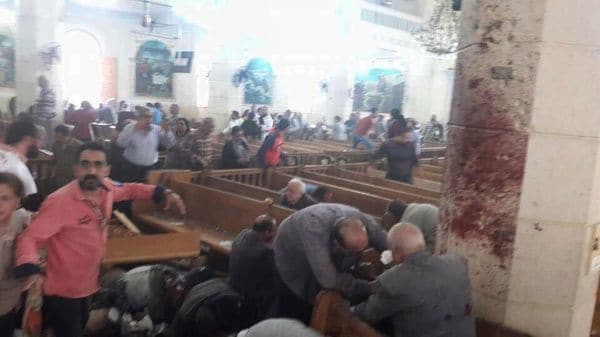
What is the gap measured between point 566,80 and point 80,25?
17451 millimetres

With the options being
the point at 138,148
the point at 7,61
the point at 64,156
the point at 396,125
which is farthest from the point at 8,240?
the point at 7,61

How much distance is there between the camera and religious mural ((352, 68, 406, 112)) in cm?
2067

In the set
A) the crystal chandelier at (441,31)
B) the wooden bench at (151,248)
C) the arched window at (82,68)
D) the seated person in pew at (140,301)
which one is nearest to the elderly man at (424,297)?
the seated person in pew at (140,301)

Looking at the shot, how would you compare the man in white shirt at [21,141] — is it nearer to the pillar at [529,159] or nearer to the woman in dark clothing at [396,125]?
the pillar at [529,159]

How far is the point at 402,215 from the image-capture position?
5.05 meters

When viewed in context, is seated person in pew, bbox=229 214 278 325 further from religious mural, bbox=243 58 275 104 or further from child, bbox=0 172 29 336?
religious mural, bbox=243 58 275 104

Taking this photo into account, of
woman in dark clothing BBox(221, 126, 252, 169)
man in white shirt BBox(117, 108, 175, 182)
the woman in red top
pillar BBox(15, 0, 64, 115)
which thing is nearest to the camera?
man in white shirt BBox(117, 108, 175, 182)

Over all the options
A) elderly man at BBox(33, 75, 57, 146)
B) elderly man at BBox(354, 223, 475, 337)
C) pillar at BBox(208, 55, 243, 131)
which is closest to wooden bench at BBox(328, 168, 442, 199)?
elderly man at BBox(354, 223, 475, 337)

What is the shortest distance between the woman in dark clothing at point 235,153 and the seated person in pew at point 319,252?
4624mm

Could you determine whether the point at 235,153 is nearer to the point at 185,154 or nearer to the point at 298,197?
the point at 185,154

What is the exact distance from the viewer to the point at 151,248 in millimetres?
4895

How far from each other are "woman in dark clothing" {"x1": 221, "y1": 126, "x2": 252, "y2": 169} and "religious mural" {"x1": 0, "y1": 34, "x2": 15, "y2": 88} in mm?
10103

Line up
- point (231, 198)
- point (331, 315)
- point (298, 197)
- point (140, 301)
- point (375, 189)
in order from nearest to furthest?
point (331, 315) < point (140, 301) < point (298, 197) < point (231, 198) < point (375, 189)

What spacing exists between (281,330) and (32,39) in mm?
11996
